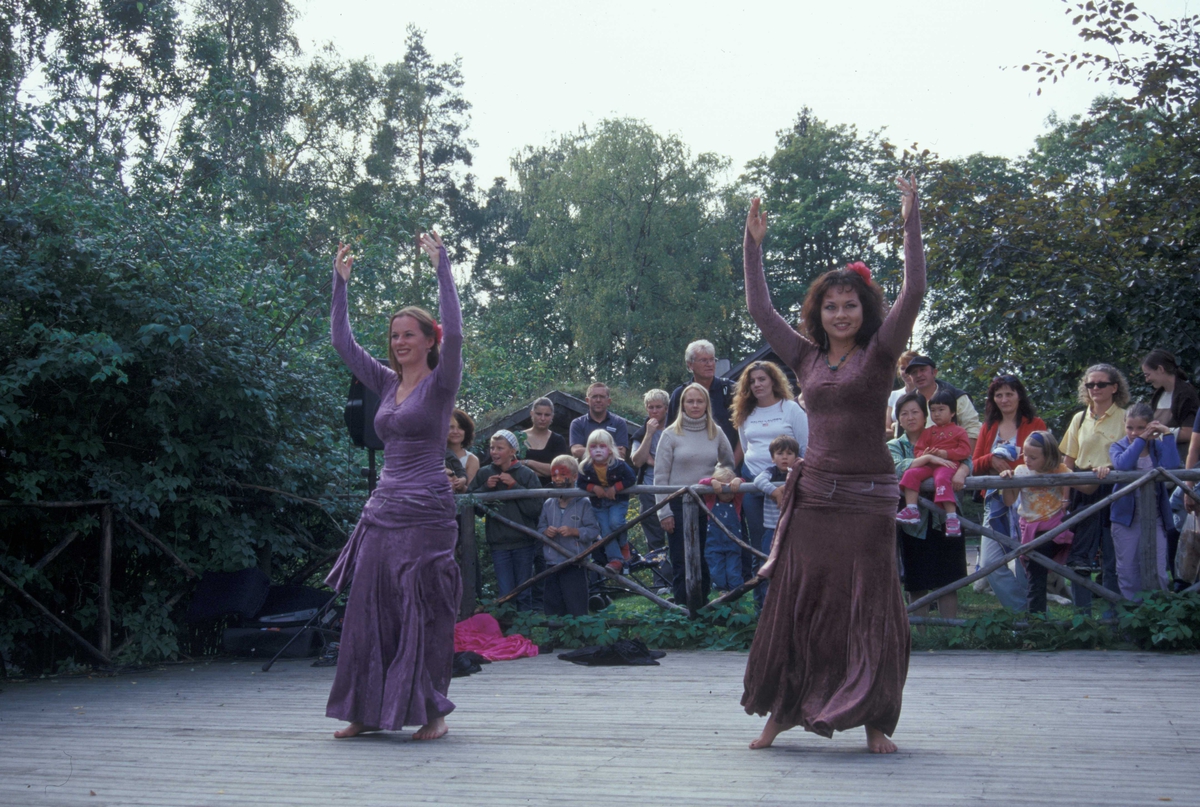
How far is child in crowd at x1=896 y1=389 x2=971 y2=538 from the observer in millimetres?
7371

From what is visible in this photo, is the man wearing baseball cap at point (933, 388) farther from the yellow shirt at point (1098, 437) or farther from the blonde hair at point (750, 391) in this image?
the blonde hair at point (750, 391)

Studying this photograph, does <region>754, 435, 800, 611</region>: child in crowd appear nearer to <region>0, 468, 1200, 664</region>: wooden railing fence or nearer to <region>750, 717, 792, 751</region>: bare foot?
<region>0, 468, 1200, 664</region>: wooden railing fence

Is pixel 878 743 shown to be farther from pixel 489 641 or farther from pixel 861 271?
pixel 489 641

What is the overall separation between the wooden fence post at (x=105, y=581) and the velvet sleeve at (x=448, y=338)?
160 inches

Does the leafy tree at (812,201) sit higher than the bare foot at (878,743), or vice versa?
the leafy tree at (812,201)

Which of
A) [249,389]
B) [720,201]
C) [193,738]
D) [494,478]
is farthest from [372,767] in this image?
[720,201]

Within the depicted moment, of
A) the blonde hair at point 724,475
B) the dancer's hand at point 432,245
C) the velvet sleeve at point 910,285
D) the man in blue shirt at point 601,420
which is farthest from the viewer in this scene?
the man in blue shirt at point 601,420

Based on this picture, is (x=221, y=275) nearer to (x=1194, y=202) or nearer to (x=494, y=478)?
(x=494, y=478)

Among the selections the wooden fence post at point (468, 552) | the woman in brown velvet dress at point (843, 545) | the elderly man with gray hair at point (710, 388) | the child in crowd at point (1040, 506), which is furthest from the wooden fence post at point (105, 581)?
the child in crowd at point (1040, 506)

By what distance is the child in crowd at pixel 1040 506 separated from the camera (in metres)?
7.54

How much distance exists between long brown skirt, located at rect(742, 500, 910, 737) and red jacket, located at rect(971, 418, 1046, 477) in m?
3.98

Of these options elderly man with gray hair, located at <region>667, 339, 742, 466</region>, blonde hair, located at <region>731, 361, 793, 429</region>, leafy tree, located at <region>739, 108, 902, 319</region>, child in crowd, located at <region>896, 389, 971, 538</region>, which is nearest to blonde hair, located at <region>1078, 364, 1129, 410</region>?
child in crowd, located at <region>896, 389, 971, 538</region>

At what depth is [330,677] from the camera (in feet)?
23.4

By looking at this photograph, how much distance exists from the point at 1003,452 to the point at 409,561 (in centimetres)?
478
